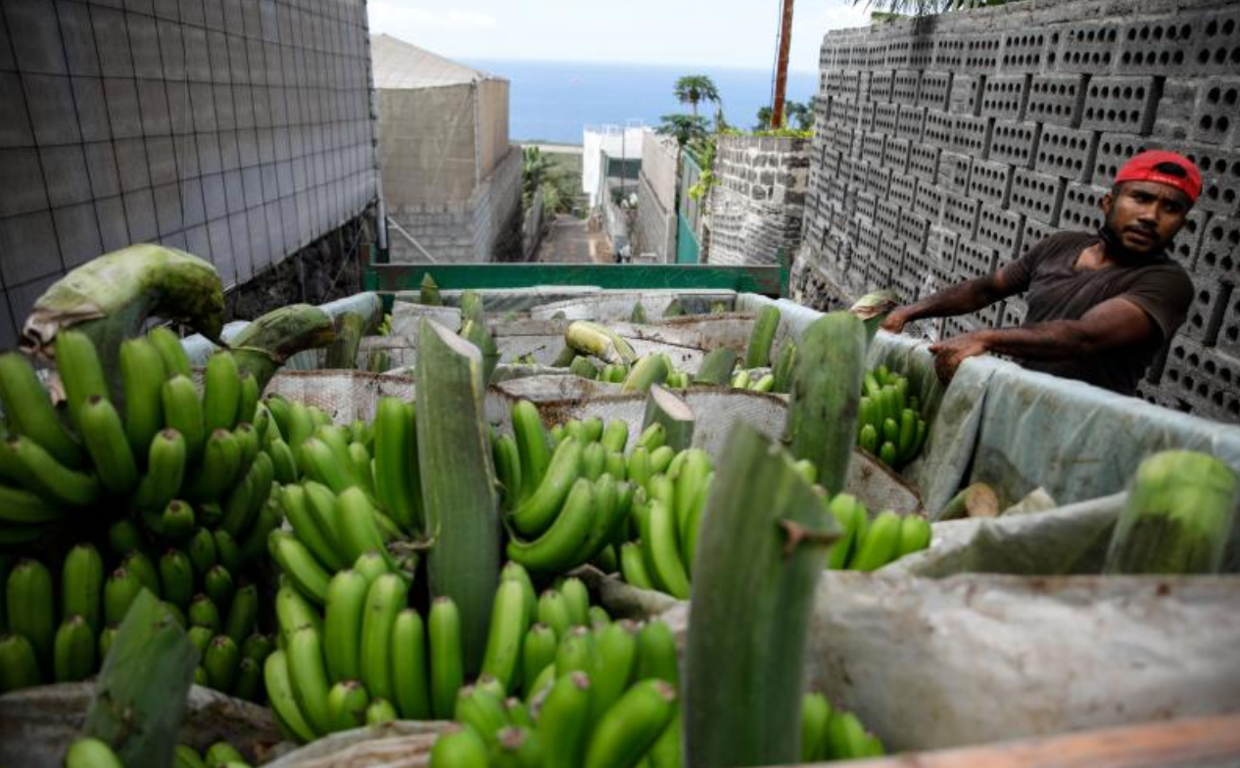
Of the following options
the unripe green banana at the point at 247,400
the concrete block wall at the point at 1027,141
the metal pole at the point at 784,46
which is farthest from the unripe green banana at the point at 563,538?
the metal pole at the point at 784,46

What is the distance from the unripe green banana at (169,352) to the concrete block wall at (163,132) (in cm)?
261

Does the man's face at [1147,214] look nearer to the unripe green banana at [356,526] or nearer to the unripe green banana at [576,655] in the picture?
the unripe green banana at [576,655]

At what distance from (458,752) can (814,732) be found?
56 centimetres

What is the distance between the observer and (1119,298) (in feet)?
8.46

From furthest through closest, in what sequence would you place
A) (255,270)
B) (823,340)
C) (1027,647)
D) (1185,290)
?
(255,270)
(1185,290)
(823,340)
(1027,647)

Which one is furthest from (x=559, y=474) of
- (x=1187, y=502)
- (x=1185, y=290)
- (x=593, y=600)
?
(x=1185, y=290)

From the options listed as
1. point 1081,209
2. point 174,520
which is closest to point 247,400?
point 174,520

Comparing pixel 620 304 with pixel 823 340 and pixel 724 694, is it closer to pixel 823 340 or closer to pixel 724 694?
pixel 823 340

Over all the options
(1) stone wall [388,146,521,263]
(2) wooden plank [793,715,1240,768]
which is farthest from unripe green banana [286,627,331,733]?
(1) stone wall [388,146,521,263]

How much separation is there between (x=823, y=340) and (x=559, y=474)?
3.44 ft

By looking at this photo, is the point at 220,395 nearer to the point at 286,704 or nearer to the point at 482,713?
the point at 286,704

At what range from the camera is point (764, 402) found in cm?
281

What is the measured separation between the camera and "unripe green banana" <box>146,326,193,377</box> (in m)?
1.69

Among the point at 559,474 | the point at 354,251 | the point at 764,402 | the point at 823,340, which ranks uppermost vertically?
the point at 823,340
